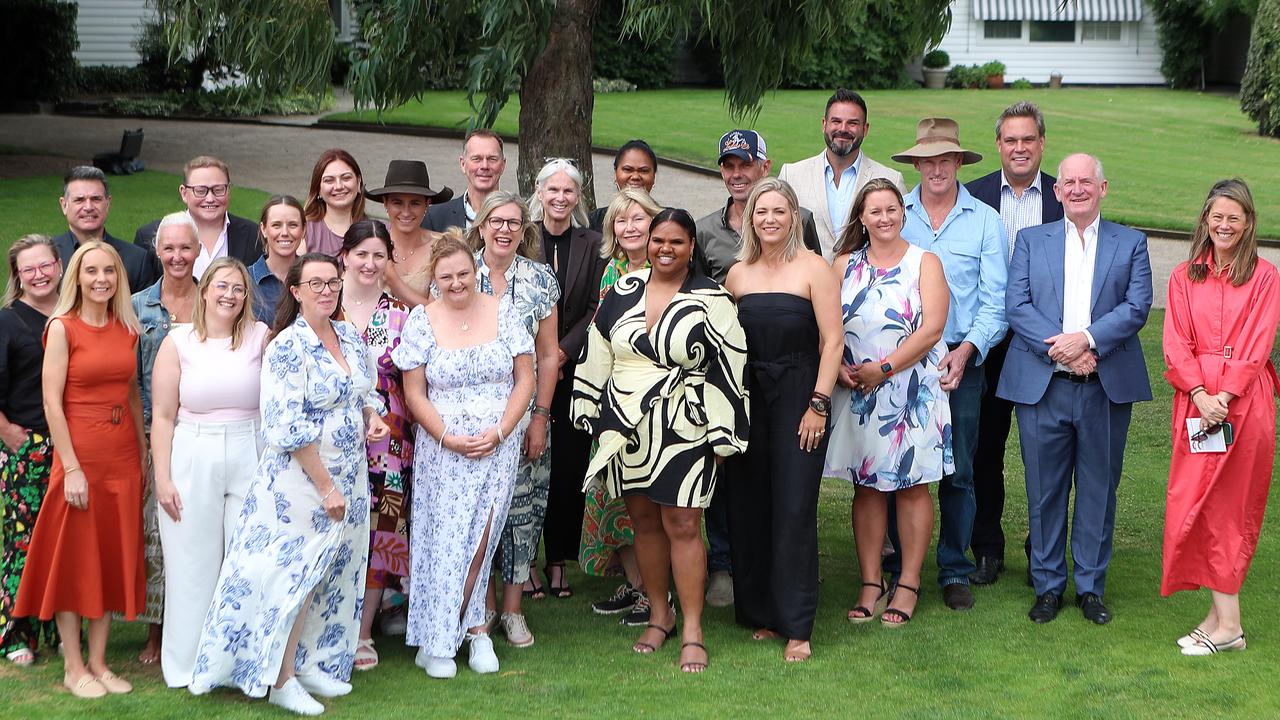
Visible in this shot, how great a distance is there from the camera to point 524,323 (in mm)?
6059

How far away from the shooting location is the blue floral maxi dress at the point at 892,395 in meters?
6.21

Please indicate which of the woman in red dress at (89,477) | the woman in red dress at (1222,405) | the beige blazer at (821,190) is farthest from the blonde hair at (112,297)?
the woman in red dress at (1222,405)

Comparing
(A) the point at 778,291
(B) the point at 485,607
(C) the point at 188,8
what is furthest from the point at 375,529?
(C) the point at 188,8

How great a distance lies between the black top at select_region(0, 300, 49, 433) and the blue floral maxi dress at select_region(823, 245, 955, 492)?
3.56m

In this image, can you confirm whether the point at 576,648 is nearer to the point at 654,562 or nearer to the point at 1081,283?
the point at 654,562

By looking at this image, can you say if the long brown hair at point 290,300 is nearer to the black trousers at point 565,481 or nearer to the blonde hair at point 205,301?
the blonde hair at point 205,301

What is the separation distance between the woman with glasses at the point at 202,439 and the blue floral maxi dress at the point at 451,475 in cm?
70

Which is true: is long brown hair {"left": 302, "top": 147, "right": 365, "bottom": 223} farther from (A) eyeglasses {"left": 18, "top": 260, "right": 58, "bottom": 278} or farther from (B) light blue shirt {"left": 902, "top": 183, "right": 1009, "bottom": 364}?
(B) light blue shirt {"left": 902, "top": 183, "right": 1009, "bottom": 364}

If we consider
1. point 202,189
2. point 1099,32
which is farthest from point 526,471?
point 1099,32

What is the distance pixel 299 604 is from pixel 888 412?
2.79 m

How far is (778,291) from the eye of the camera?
19.5 ft

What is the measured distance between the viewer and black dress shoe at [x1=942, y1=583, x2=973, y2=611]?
661cm

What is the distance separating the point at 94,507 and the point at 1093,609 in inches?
179

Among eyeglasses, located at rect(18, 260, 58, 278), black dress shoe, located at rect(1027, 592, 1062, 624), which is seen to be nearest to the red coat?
black dress shoe, located at rect(1027, 592, 1062, 624)
